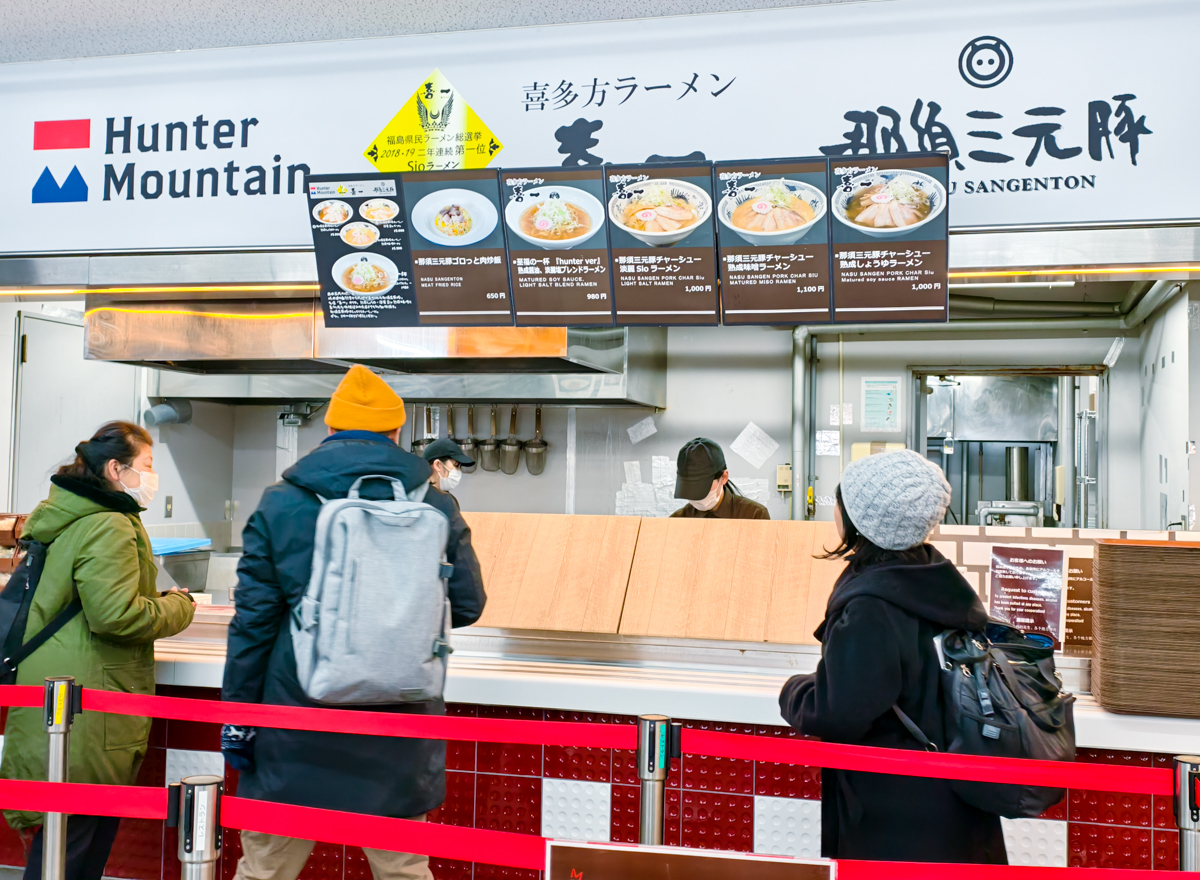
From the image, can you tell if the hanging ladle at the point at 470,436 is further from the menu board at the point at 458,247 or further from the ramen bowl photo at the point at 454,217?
the ramen bowl photo at the point at 454,217

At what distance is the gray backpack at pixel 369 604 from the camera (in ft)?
6.57

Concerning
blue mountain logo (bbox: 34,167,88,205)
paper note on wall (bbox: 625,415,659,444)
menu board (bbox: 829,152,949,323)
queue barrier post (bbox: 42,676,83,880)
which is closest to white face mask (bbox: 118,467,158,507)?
queue barrier post (bbox: 42,676,83,880)

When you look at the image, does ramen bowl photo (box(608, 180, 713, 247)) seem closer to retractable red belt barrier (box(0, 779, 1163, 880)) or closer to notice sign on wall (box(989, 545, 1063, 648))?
notice sign on wall (box(989, 545, 1063, 648))

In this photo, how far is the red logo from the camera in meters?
3.48

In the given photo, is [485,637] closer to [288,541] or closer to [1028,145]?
[288,541]

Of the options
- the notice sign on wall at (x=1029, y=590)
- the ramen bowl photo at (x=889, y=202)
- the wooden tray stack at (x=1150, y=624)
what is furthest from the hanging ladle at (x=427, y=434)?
the wooden tray stack at (x=1150, y=624)

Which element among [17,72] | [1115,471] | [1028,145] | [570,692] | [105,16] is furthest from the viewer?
[1115,471]

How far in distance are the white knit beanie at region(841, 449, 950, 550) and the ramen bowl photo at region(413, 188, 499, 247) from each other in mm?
1765

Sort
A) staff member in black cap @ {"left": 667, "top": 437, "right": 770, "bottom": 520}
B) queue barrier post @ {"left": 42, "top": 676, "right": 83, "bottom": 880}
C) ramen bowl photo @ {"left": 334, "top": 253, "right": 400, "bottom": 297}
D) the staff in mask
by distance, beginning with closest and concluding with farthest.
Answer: queue barrier post @ {"left": 42, "top": 676, "right": 83, "bottom": 880} < ramen bowl photo @ {"left": 334, "top": 253, "right": 400, "bottom": 297} < the staff in mask < staff member in black cap @ {"left": 667, "top": 437, "right": 770, "bottom": 520}

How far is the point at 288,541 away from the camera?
6.68 ft

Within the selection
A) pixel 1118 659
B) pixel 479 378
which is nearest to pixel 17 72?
pixel 479 378

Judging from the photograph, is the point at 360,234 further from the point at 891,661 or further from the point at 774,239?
the point at 891,661

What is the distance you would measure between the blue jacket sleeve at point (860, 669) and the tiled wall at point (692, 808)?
89cm

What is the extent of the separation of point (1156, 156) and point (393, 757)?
8.53 feet
